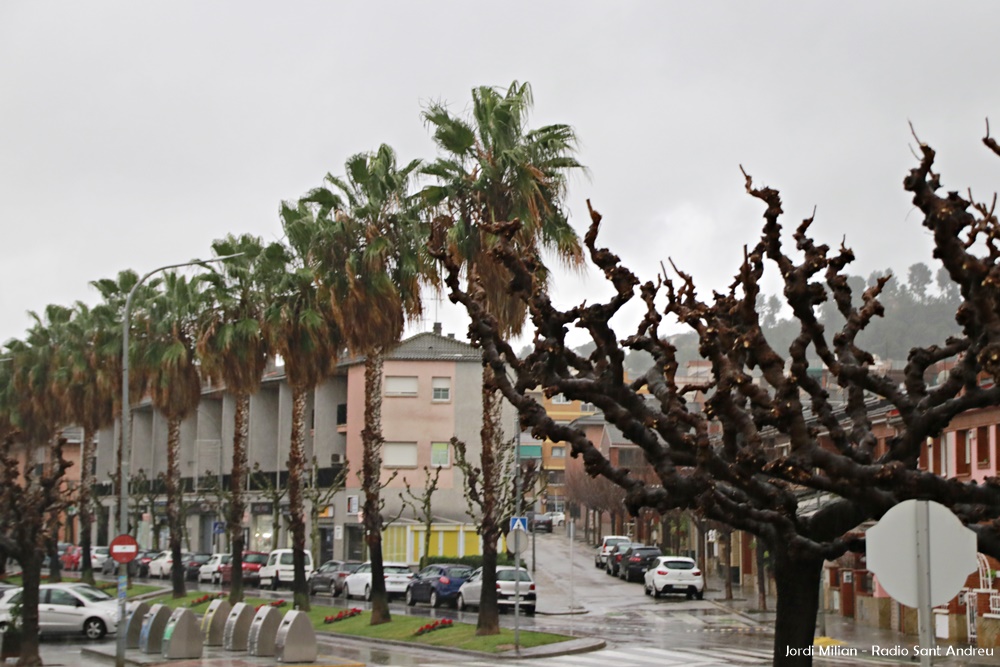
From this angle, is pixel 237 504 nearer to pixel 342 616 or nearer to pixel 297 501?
pixel 297 501

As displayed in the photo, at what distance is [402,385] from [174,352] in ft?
69.9

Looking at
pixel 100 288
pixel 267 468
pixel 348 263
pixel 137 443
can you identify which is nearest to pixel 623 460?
pixel 267 468

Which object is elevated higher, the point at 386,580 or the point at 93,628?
the point at 386,580

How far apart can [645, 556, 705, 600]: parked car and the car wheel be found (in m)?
21.7

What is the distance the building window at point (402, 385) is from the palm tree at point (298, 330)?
2512 cm

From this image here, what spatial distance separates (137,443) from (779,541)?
8914 centimetres

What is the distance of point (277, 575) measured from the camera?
60.5 metres

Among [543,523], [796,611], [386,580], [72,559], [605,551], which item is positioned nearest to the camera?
[796,611]

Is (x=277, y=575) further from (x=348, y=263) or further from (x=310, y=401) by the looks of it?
(x=348, y=263)

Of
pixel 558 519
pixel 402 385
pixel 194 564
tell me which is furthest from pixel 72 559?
pixel 558 519

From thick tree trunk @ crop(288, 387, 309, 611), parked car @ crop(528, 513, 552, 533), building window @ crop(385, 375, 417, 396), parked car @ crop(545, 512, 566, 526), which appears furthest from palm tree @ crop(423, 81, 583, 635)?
parked car @ crop(545, 512, 566, 526)

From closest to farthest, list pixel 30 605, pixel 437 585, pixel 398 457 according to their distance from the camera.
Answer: pixel 30 605, pixel 437 585, pixel 398 457

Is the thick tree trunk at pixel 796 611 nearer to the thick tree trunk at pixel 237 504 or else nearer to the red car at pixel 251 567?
the thick tree trunk at pixel 237 504

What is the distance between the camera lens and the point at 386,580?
Answer: 52.5m
